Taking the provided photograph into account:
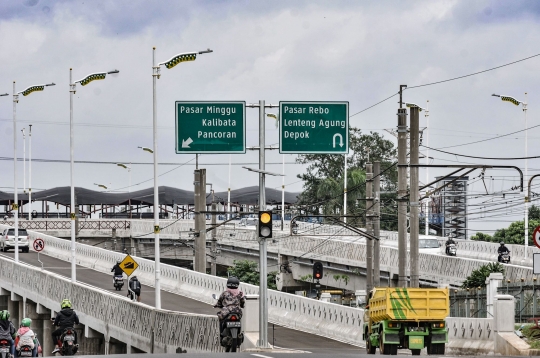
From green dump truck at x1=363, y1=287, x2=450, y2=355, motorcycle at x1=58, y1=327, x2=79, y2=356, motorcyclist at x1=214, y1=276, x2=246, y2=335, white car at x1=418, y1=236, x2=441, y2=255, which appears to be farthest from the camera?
white car at x1=418, y1=236, x2=441, y2=255

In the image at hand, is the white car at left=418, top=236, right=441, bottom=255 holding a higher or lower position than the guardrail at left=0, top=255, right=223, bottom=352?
higher

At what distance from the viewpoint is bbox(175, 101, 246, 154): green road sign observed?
27391mm

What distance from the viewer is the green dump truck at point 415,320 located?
23.3 meters

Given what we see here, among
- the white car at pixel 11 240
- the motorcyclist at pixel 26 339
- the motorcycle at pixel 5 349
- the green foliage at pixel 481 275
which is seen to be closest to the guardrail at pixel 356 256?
the green foliage at pixel 481 275

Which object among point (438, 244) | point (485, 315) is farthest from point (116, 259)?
point (485, 315)

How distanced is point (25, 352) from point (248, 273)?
5675 cm

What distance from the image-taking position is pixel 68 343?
2348 cm

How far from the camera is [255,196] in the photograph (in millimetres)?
126062

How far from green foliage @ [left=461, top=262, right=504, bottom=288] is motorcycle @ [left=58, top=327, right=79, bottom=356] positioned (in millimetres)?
23985

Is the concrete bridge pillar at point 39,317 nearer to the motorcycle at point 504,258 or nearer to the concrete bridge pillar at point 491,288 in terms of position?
the motorcycle at point 504,258

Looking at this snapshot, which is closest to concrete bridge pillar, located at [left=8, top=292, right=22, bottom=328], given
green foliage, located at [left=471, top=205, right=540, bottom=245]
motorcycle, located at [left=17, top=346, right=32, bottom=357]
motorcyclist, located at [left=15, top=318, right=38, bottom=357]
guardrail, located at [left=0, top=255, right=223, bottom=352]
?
guardrail, located at [left=0, top=255, right=223, bottom=352]

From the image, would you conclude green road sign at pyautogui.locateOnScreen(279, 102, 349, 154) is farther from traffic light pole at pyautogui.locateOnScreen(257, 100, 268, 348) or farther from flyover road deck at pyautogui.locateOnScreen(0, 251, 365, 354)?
flyover road deck at pyautogui.locateOnScreen(0, 251, 365, 354)

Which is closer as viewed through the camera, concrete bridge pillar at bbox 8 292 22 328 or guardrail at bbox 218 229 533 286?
guardrail at bbox 218 229 533 286

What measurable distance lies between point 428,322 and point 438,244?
127ft
